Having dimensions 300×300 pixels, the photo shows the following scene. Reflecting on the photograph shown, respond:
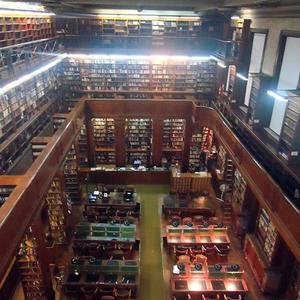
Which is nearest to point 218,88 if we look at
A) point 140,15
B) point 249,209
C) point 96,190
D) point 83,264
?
point 140,15

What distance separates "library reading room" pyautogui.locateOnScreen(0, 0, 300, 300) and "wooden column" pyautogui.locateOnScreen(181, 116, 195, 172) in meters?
0.04

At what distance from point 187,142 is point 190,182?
1586 millimetres

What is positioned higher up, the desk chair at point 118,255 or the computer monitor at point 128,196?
the computer monitor at point 128,196

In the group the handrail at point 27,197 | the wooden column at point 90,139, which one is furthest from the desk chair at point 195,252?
the wooden column at point 90,139

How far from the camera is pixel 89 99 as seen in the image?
1090 centimetres

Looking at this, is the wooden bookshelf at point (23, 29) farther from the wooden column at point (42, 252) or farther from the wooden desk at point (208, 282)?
the wooden desk at point (208, 282)

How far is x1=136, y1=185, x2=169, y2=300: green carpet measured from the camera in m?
7.13

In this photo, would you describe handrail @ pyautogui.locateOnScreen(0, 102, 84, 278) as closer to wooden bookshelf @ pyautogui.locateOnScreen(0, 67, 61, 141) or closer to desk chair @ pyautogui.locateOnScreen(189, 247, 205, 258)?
wooden bookshelf @ pyautogui.locateOnScreen(0, 67, 61, 141)

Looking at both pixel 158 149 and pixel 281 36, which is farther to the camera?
pixel 158 149

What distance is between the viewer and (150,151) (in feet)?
39.0

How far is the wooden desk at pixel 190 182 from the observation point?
10.5m

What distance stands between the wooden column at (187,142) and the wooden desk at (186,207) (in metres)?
1.91

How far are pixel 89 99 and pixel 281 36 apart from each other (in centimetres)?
642

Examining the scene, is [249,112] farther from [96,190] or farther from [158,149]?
[96,190]
